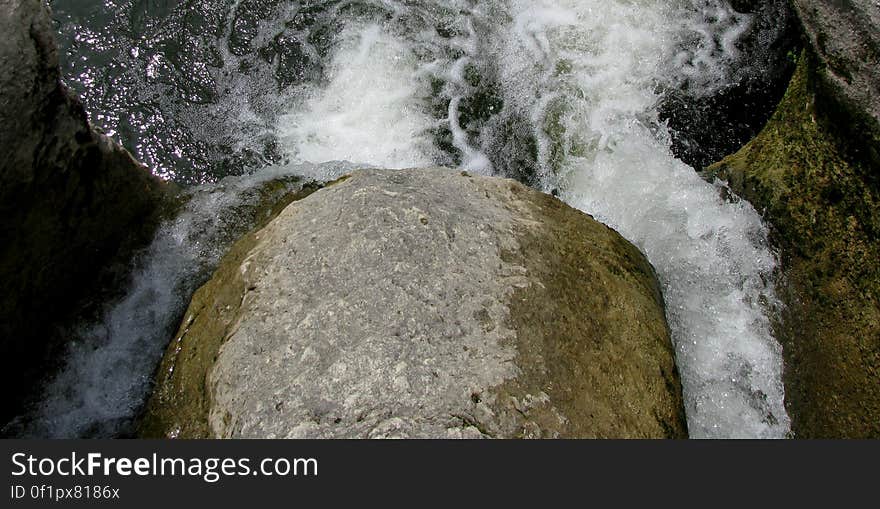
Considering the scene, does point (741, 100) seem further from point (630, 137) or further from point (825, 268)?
point (825, 268)

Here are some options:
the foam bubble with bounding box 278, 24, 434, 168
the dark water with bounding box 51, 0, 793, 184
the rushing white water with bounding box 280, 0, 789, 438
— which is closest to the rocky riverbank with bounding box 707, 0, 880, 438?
the rushing white water with bounding box 280, 0, 789, 438

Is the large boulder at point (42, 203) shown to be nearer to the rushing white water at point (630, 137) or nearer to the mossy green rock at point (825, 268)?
the rushing white water at point (630, 137)

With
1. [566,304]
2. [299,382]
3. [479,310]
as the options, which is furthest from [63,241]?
[566,304]

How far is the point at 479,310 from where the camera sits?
2.86 m

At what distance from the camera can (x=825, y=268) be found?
147 inches

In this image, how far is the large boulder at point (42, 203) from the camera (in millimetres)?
3035

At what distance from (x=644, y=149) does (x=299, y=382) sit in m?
3.24

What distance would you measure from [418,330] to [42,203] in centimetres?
186

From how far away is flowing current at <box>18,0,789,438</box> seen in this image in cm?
381

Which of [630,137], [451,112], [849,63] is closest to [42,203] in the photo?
[451,112]

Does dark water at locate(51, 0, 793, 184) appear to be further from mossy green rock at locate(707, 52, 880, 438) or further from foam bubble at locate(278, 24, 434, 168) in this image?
mossy green rock at locate(707, 52, 880, 438)

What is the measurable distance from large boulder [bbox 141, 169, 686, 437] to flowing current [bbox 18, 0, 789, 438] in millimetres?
667

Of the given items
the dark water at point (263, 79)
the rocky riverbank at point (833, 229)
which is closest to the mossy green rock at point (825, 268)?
the rocky riverbank at point (833, 229)

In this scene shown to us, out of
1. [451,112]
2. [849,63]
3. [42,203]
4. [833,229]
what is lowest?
[833,229]
